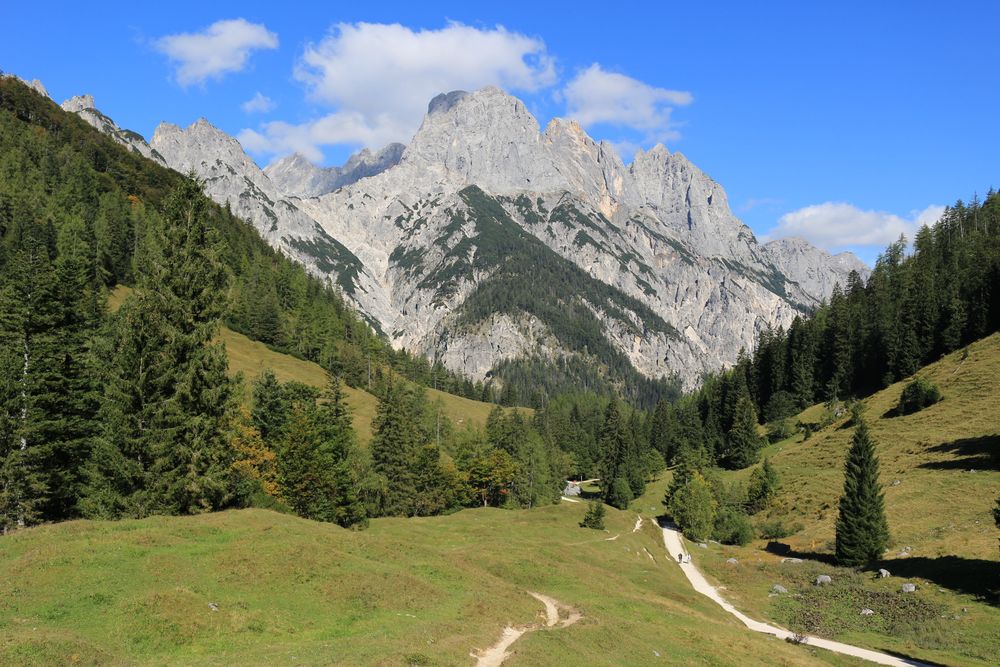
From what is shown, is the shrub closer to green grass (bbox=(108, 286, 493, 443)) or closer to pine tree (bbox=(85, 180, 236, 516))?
green grass (bbox=(108, 286, 493, 443))

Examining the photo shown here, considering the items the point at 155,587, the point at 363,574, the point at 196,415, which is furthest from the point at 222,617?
the point at 196,415

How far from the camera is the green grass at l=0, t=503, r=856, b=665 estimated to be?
70.5 ft

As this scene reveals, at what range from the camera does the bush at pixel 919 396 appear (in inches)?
4126

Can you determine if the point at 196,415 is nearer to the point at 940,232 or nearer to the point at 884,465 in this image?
the point at 884,465

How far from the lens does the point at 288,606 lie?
27.3m

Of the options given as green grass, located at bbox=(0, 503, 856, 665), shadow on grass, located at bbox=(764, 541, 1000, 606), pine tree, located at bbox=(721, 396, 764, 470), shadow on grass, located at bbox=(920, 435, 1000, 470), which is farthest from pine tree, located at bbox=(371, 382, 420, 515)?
A: pine tree, located at bbox=(721, 396, 764, 470)

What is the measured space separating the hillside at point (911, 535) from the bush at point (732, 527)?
201 cm

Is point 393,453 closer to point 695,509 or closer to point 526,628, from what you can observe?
point 695,509

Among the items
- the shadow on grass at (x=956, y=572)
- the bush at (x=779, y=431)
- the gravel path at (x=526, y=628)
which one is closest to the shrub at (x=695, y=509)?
the shadow on grass at (x=956, y=572)

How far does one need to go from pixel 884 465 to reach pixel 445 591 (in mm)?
80242

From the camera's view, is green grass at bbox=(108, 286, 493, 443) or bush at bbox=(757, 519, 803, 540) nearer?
bush at bbox=(757, 519, 803, 540)

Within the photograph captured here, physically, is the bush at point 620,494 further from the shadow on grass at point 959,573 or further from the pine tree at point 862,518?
the shadow on grass at point 959,573

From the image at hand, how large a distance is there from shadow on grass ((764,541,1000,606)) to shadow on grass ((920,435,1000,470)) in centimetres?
2569

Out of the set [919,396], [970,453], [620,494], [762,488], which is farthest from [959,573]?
[620,494]
